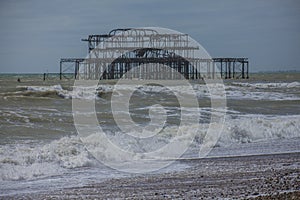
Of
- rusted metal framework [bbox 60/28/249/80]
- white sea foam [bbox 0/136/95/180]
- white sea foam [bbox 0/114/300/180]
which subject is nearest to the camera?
white sea foam [bbox 0/136/95/180]

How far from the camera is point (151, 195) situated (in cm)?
707

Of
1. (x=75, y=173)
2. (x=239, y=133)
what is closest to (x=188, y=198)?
(x=75, y=173)

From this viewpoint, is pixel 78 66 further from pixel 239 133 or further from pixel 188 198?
pixel 188 198

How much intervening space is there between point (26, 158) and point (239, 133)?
6972 millimetres

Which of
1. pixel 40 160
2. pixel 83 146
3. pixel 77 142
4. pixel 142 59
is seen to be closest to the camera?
pixel 40 160

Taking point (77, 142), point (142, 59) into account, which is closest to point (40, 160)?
point (77, 142)

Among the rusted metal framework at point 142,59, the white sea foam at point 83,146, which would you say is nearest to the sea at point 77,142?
the white sea foam at point 83,146

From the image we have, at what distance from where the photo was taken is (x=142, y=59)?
2266 inches

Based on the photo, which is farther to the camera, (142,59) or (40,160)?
(142,59)

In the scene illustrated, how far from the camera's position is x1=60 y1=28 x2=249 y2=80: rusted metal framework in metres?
59.1

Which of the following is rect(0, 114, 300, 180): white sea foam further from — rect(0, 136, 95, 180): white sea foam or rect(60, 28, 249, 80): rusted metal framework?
rect(60, 28, 249, 80): rusted metal framework

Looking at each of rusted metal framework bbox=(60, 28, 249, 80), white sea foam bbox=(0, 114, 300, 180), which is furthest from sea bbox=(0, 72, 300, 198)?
rusted metal framework bbox=(60, 28, 249, 80)

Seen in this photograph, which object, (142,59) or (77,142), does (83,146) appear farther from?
(142,59)

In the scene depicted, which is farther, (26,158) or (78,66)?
(78,66)
